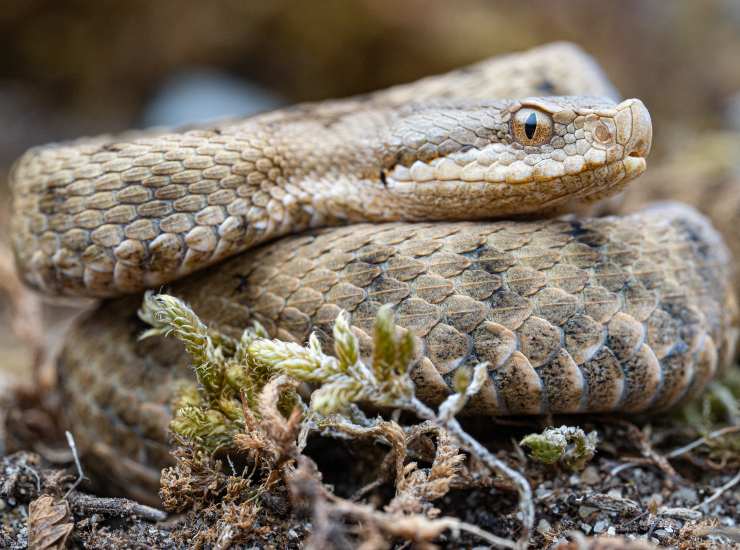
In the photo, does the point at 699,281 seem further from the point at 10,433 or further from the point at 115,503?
the point at 10,433

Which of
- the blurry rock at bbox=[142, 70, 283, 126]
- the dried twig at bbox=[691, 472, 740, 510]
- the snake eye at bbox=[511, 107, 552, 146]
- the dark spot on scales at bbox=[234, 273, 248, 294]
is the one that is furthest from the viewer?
the blurry rock at bbox=[142, 70, 283, 126]

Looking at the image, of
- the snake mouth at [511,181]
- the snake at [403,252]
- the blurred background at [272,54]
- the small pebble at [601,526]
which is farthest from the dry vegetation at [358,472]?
the blurred background at [272,54]

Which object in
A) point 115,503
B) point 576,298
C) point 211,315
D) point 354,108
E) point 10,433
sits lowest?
point 10,433

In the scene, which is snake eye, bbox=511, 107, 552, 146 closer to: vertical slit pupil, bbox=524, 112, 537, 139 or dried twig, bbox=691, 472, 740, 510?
vertical slit pupil, bbox=524, 112, 537, 139

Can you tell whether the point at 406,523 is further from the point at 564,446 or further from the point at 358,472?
the point at 358,472

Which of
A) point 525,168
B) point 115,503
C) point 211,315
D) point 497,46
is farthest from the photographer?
point 497,46

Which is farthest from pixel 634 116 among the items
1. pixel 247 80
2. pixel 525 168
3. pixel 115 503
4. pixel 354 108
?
pixel 247 80

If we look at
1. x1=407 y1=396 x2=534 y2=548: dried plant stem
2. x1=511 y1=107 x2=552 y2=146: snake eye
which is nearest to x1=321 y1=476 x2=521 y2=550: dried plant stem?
x1=407 y1=396 x2=534 y2=548: dried plant stem
